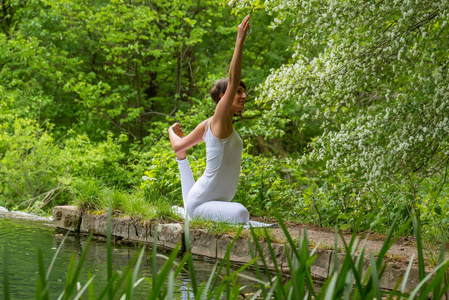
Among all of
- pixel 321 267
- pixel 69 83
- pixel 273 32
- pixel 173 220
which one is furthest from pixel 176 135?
pixel 273 32

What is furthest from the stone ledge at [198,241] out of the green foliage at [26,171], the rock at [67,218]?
the green foliage at [26,171]

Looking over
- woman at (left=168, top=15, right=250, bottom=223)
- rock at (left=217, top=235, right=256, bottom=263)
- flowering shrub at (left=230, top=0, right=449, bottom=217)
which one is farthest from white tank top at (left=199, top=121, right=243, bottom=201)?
flowering shrub at (left=230, top=0, right=449, bottom=217)

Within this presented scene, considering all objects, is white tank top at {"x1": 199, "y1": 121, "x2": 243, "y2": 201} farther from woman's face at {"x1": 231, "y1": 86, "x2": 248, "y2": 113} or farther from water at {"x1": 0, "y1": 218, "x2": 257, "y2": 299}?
water at {"x1": 0, "y1": 218, "x2": 257, "y2": 299}

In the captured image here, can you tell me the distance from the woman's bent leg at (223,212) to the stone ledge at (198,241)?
26cm

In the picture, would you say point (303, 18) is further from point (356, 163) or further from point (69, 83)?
point (69, 83)

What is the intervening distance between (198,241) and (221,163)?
2.41ft

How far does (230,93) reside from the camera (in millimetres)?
4641

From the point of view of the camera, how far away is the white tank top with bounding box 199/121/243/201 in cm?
509

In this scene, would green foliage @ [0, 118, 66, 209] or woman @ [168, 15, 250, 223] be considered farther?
green foliage @ [0, 118, 66, 209]

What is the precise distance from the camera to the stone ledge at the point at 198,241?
362 cm

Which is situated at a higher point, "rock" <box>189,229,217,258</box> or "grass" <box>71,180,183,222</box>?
"grass" <box>71,180,183,222</box>

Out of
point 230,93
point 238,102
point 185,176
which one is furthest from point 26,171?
point 230,93

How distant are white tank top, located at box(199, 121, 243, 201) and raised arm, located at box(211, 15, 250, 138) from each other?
85 mm

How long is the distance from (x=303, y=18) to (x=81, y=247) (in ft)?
10.8
